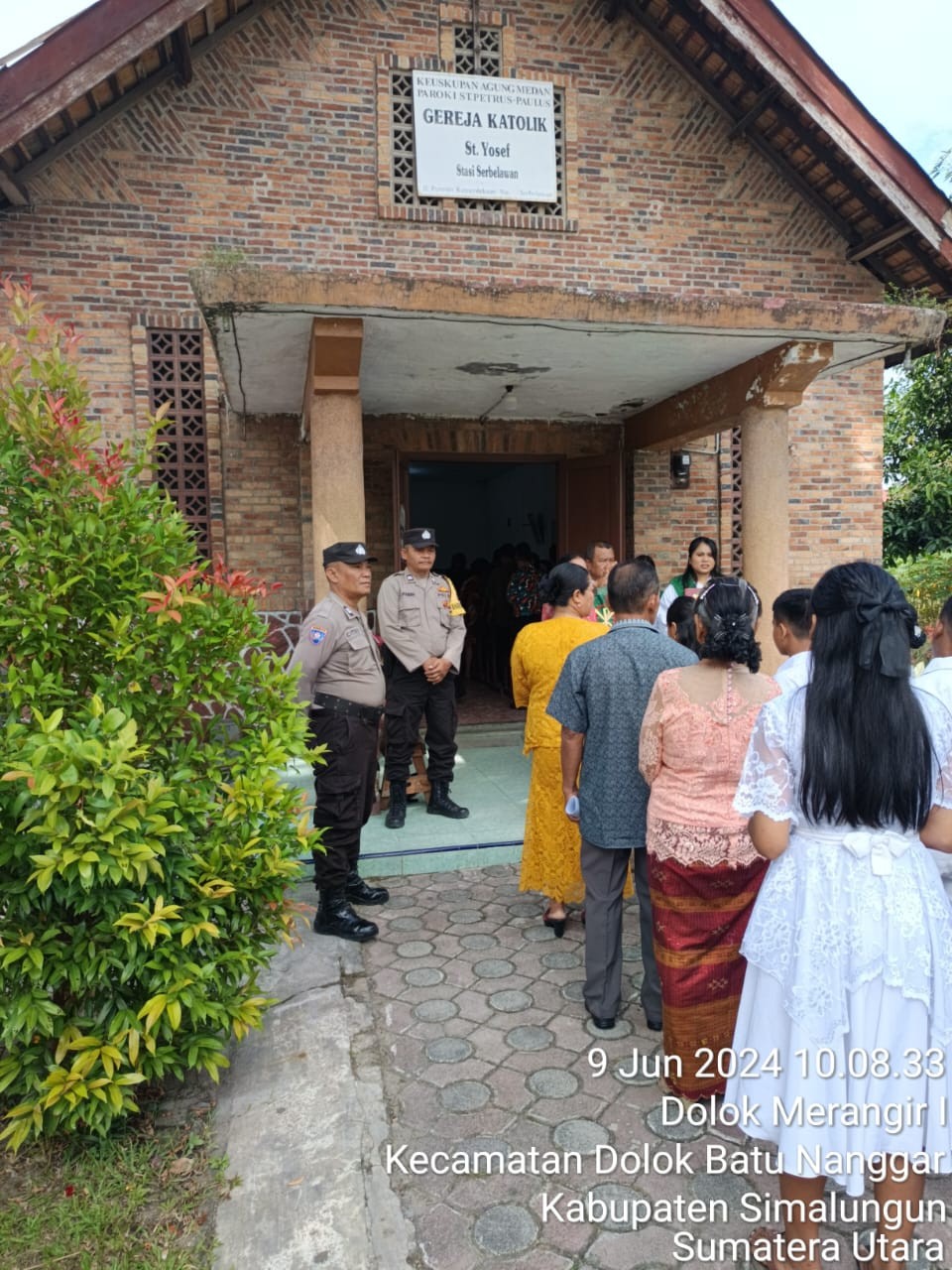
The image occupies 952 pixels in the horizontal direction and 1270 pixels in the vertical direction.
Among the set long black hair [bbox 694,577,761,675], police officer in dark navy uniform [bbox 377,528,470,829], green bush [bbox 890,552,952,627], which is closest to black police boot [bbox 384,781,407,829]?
police officer in dark navy uniform [bbox 377,528,470,829]

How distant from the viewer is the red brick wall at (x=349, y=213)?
6.70 m

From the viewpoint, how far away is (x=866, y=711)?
5.82ft

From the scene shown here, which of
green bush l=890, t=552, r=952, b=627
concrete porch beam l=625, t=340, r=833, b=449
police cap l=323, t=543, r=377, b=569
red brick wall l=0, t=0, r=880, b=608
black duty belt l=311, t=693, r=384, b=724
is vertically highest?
red brick wall l=0, t=0, r=880, b=608

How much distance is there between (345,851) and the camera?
3.80m

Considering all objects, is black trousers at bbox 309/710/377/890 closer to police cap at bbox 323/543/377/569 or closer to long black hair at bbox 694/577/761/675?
police cap at bbox 323/543/377/569

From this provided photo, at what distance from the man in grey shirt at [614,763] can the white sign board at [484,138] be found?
5600mm

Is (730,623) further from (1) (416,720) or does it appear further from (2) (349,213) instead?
(2) (349,213)

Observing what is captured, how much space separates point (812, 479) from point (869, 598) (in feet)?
23.6

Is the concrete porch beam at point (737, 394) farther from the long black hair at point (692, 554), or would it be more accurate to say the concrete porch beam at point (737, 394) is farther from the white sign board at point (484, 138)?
the white sign board at point (484, 138)

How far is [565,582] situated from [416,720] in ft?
6.44

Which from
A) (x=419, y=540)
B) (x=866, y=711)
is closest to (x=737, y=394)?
(x=419, y=540)

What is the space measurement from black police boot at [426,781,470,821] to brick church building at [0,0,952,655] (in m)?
1.89

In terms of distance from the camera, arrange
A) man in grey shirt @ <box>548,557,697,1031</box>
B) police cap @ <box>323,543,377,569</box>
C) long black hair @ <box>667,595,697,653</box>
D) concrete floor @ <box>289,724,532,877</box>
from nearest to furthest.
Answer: man in grey shirt @ <box>548,557,697,1031</box> < police cap @ <box>323,543,377,569</box> < long black hair @ <box>667,595,697,653</box> < concrete floor @ <box>289,724,532,877</box>

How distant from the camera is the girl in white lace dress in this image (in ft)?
5.86
